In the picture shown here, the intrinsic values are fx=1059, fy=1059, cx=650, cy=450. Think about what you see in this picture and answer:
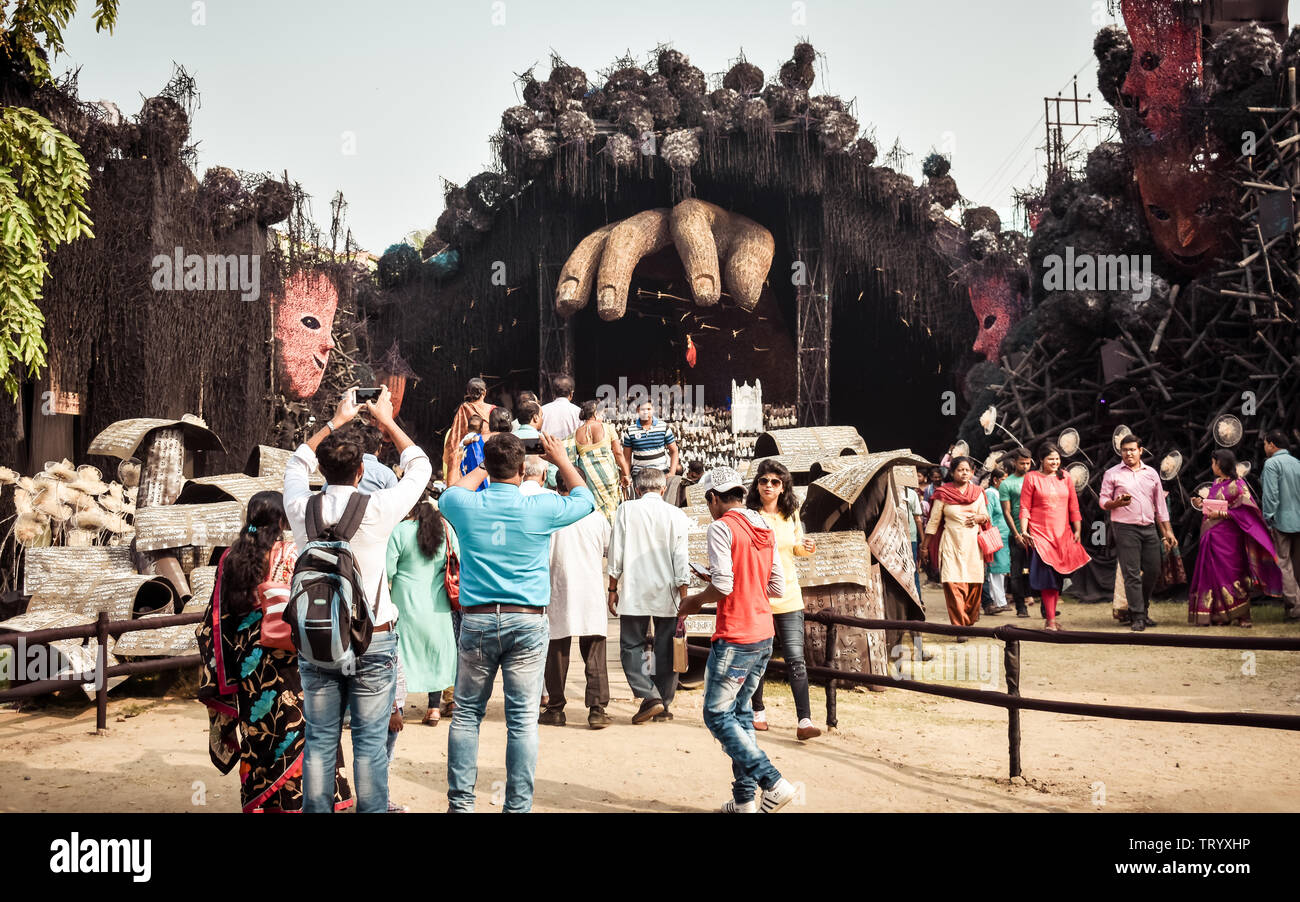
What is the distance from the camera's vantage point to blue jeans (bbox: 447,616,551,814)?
14.4 ft

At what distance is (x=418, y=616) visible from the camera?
604 centimetres

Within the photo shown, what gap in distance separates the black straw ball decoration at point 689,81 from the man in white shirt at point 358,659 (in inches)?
785

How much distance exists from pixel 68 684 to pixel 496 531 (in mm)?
3496


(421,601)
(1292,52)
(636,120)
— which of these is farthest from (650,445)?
(636,120)

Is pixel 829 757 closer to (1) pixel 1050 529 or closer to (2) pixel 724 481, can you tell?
(2) pixel 724 481

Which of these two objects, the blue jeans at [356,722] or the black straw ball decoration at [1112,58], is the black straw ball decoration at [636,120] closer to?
the black straw ball decoration at [1112,58]

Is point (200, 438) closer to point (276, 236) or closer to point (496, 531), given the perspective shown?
point (496, 531)

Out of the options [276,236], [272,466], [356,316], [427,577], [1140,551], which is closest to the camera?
[427,577]

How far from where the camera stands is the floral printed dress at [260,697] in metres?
4.41

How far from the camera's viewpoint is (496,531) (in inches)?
175

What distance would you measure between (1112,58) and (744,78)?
7.74 m

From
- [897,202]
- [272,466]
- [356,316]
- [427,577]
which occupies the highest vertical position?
[897,202]

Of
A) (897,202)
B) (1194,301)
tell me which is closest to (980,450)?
(1194,301)

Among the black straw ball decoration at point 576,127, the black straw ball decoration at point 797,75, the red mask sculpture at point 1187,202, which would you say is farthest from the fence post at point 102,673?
the black straw ball decoration at point 797,75
